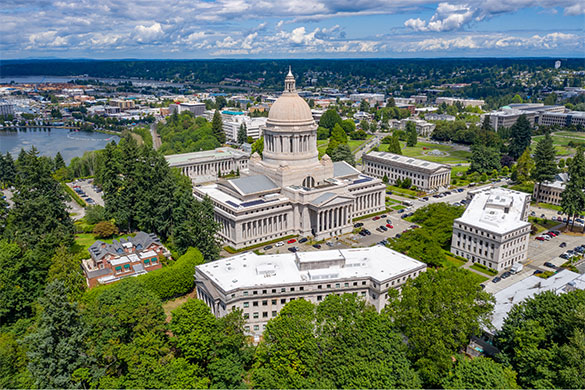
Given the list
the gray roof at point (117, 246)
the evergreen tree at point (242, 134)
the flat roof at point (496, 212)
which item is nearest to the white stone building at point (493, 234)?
the flat roof at point (496, 212)

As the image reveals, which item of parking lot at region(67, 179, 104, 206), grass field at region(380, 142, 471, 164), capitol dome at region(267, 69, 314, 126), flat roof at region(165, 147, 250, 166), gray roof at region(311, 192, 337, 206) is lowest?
grass field at region(380, 142, 471, 164)

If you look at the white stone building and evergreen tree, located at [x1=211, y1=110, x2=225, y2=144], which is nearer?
the white stone building

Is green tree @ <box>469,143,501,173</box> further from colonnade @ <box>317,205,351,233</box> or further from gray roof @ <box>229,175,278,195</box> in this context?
gray roof @ <box>229,175,278,195</box>

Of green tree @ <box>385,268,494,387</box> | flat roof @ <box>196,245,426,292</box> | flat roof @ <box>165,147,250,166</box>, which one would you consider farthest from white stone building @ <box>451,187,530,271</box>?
flat roof @ <box>165,147,250,166</box>

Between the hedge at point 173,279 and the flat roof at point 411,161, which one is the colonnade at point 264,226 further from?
the flat roof at point 411,161

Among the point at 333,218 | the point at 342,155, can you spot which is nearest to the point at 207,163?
the point at 342,155

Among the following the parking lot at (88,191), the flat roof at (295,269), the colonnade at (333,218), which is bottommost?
the parking lot at (88,191)
